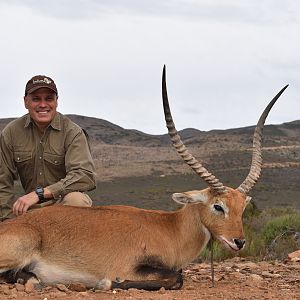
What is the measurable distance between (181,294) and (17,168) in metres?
3.09

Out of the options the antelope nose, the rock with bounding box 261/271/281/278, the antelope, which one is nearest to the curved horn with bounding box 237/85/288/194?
the antelope

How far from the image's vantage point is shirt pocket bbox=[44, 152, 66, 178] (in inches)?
359

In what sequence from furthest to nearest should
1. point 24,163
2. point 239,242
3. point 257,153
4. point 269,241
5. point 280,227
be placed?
1. point 280,227
2. point 269,241
3. point 24,163
4. point 257,153
5. point 239,242

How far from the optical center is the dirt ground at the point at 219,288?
7.13 metres

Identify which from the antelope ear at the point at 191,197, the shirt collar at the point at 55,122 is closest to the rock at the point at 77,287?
the antelope ear at the point at 191,197

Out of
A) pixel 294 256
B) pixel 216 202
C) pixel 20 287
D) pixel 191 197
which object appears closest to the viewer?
pixel 20 287

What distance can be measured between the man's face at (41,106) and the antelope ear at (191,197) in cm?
198

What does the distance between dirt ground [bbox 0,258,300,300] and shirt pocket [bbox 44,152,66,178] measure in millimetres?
1969

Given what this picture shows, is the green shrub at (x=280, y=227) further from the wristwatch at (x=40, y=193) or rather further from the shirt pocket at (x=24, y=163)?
the wristwatch at (x=40, y=193)

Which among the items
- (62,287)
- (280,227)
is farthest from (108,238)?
(280,227)

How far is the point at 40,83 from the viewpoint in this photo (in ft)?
29.3

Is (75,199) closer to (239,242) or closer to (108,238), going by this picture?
(108,238)

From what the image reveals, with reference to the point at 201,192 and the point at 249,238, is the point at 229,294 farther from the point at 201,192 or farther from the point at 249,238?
the point at 249,238

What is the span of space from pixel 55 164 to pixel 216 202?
7.43 feet
